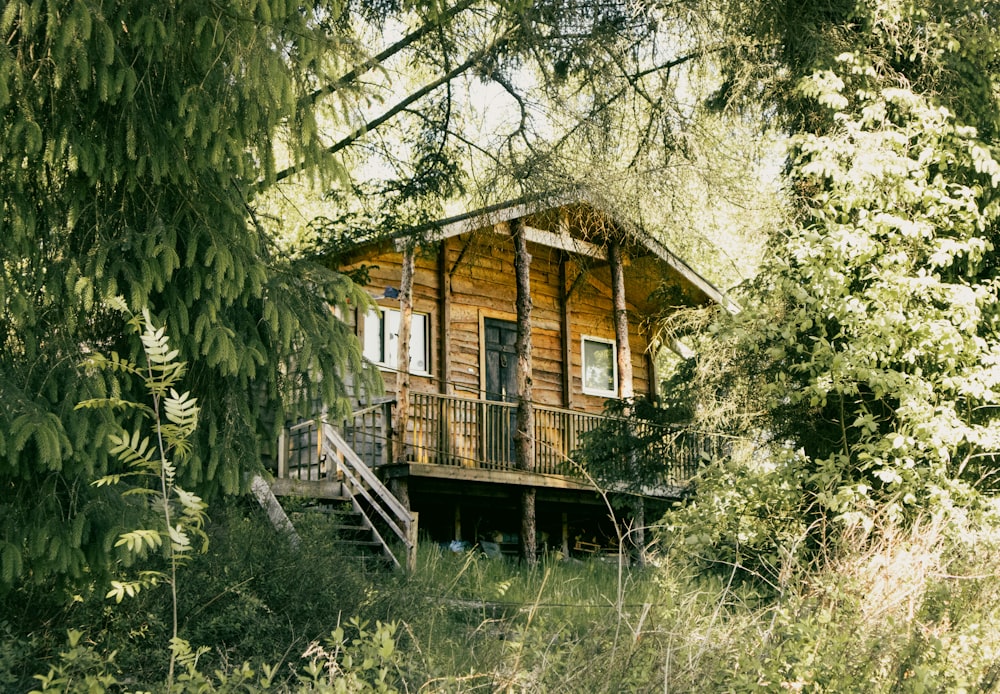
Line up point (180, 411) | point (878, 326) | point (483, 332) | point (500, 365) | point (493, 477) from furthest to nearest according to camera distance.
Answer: point (500, 365) → point (483, 332) → point (493, 477) → point (878, 326) → point (180, 411)

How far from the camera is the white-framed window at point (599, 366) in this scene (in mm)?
19781

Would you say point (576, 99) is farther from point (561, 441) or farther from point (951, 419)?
point (561, 441)

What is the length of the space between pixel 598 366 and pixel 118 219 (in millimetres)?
14135

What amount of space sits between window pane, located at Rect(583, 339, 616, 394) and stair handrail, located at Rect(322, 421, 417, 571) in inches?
244

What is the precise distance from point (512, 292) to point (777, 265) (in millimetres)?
9066

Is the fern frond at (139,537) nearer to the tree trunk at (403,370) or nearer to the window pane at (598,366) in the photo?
the tree trunk at (403,370)

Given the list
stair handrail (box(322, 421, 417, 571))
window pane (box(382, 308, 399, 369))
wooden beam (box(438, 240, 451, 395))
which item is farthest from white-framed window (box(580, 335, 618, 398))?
stair handrail (box(322, 421, 417, 571))

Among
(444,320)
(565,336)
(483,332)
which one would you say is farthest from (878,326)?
(565,336)

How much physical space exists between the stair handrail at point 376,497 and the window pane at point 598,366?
20.3ft

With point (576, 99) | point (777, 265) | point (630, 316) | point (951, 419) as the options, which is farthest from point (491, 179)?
point (630, 316)

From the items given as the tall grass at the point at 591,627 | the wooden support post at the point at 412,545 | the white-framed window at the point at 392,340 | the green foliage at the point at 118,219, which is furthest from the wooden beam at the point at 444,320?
the green foliage at the point at 118,219

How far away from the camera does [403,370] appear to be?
49.0 ft

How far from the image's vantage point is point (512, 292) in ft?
61.9

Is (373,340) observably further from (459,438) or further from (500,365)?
(500,365)
